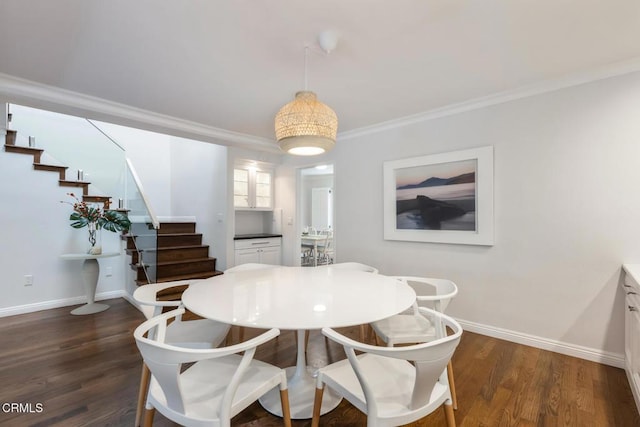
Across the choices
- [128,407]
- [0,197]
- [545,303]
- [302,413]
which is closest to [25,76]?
[0,197]

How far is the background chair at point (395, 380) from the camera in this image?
1.08 m

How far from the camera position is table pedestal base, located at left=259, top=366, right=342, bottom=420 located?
5.68 ft

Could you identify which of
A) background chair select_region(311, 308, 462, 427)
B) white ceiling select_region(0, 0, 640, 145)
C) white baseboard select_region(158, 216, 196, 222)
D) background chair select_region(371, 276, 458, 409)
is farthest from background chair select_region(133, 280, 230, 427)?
white baseboard select_region(158, 216, 196, 222)

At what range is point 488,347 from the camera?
8.61 feet

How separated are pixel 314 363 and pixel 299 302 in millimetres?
1028

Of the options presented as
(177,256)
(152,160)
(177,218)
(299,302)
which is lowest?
(177,256)

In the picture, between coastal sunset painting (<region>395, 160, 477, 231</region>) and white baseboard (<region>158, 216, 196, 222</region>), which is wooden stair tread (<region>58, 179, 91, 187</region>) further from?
coastal sunset painting (<region>395, 160, 477, 231</region>)

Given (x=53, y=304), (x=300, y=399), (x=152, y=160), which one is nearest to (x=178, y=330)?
(x=300, y=399)

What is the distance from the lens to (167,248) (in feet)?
13.9

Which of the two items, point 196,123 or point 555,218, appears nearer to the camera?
point 555,218

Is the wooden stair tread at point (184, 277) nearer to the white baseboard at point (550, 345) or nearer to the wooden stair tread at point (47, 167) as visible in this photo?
the wooden stair tread at point (47, 167)

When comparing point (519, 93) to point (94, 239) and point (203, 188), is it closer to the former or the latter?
point (203, 188)

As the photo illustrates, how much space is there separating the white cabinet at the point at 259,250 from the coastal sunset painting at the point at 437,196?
238 cm

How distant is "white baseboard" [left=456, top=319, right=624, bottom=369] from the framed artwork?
0.87 metres
